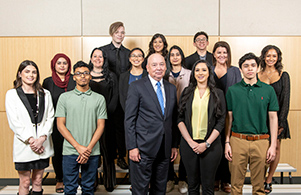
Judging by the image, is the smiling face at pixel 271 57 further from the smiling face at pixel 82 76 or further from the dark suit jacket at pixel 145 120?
the smiling face at pixel 82 76

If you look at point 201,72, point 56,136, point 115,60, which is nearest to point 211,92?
point 201,72

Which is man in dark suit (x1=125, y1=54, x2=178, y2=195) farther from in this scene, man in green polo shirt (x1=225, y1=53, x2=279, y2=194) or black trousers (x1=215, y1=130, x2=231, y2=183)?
black trousers (x1=215, y1=130, x2=231, y2=183)

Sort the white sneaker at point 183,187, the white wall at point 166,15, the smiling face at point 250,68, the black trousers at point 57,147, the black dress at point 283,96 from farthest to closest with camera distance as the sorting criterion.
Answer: the white wall at point 166,15
the white sneaker at point 183,187
the black trousers at point 57,147
the black dress at point 283,96
the smiling face at point 250,68

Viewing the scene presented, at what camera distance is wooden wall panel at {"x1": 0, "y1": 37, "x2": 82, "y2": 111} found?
461 cm

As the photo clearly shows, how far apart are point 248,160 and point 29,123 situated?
7.70ft

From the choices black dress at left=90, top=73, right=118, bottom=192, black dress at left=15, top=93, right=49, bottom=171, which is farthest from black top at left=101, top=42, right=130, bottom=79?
black dress at left=15, top=93, right=49, bottom=171

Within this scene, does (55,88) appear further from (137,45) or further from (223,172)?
(223,172)

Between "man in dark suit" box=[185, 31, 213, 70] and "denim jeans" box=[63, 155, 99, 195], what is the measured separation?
1791 mm

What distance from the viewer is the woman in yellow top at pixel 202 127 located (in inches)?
109

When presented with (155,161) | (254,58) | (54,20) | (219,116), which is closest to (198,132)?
(219,116)

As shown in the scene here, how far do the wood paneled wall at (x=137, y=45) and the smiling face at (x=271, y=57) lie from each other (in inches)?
51.0

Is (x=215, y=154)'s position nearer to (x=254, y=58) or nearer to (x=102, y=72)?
(x=254, y=58)

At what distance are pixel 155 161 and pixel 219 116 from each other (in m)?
0.79

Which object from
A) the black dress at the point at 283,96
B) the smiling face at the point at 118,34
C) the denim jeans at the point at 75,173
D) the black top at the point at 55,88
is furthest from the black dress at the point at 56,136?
the black dress at the point at 283,96
